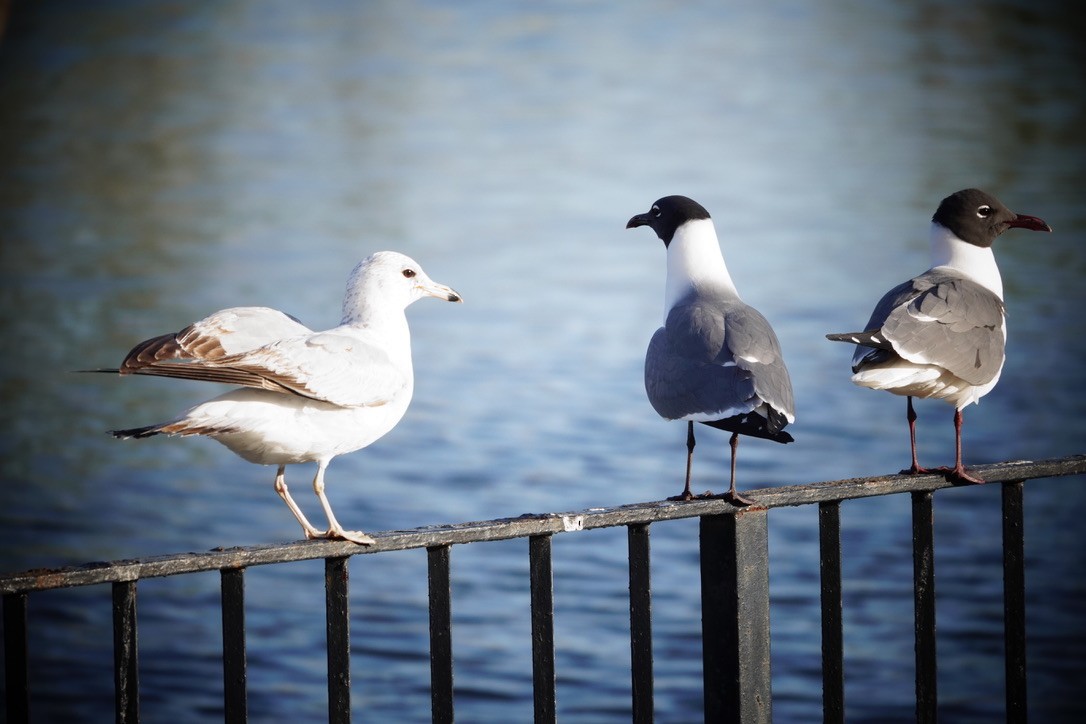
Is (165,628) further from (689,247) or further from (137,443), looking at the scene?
(689,247)

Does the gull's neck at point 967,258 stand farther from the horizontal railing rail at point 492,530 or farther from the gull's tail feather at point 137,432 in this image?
the gull's tail feather at point 137,432

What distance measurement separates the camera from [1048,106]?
17.7m

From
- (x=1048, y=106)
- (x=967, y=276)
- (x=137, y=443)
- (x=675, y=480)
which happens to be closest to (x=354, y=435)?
(x=967, y=276)

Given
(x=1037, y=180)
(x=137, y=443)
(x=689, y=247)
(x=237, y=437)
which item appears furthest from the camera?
(x=1037, y=180)

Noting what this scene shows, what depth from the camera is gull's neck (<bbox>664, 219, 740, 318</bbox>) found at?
3449 millimetres

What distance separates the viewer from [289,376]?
7.88ft

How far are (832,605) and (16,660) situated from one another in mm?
1362

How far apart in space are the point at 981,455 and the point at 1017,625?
6675 millimetres

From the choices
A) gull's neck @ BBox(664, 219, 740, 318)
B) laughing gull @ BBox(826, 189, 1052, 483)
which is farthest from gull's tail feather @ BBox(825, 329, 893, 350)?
gull's neck @ BBox(664, 219, 740, 318)

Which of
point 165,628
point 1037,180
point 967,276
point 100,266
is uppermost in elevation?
point 1037,180

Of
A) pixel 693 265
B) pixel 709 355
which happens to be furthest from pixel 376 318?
pixel 693 265

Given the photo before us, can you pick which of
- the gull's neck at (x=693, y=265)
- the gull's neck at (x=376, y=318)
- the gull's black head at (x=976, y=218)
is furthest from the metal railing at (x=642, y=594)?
the gull's black head at (x=976, y=218)

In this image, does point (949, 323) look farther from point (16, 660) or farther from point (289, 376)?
point (16, 660)

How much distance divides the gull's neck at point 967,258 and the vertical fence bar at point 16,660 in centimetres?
270
